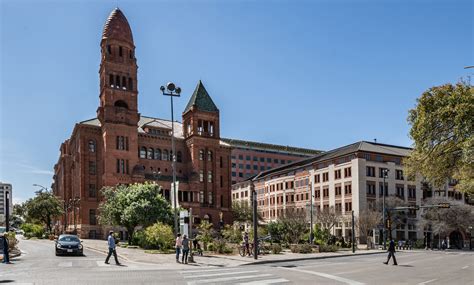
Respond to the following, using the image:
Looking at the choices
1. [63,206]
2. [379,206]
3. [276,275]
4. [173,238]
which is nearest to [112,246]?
[276,275]

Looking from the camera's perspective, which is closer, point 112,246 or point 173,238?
point 112,246

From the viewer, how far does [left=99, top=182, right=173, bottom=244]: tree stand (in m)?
44.1

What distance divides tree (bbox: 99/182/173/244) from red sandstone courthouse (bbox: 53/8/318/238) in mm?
24573

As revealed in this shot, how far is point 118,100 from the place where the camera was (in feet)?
242

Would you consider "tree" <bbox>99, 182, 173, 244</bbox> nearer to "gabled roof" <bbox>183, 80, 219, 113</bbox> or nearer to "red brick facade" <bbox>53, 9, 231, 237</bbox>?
"red brick facade" <bbox>53, 9, 231, 237</bbox>

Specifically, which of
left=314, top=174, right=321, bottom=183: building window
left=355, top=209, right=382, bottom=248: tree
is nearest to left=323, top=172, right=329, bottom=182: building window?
left=314, top=174, right=321, bottom=183: building window

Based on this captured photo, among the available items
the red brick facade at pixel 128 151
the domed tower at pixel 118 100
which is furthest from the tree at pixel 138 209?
the domed tower at pixel 118 100

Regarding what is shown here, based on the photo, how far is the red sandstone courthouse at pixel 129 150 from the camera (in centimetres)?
7106

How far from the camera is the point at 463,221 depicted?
6625 centimetres

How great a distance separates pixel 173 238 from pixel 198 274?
1643cm

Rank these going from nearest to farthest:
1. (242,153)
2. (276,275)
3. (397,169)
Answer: (276,275) < (397,169) < (242,153)

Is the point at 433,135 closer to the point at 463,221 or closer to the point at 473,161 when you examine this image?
the point at 473,161

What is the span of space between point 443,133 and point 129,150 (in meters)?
57.8

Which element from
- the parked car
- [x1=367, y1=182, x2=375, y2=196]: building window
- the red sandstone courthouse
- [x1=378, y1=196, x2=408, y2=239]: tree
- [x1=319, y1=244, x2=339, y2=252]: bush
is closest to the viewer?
the parked car
